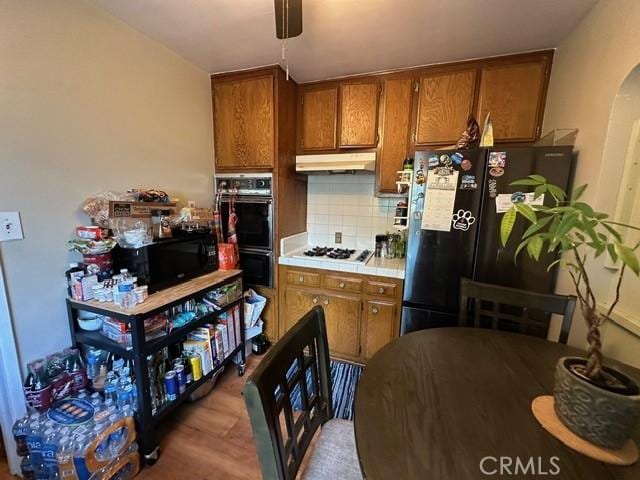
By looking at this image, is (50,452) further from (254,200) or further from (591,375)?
(591,375)

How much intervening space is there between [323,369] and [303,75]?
86.8 inches

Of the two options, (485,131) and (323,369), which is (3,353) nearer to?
(323,369)

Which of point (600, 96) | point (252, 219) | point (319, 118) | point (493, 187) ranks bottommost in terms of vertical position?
point (252, 219)

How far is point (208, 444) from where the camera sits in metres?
1.52

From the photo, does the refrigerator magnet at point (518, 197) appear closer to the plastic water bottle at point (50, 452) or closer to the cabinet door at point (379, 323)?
the cabinet door at point (379, 323)

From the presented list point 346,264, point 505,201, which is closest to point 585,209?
point 505,201

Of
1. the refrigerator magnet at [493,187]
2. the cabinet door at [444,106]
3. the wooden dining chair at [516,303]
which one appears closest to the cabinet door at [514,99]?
the cabinet door at [444,106]

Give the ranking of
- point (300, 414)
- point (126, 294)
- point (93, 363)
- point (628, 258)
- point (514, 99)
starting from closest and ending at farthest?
point (628, 258), point (300, 414), point (126, 294), point (93, 363), point (514, 99)

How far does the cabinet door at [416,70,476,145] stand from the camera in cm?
199

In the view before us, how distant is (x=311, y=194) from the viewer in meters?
2.74

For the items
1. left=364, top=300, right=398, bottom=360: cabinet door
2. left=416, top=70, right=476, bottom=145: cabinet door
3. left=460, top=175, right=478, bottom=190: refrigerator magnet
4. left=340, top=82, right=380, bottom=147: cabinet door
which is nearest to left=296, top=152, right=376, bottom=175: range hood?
left=340, top=82, right=380, bottom=147: cabinet door

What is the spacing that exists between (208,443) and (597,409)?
67.5 inches

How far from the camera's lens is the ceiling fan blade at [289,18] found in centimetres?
106

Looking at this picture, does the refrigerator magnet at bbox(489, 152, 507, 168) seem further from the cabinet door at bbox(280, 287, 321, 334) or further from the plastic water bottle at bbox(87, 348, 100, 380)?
the plastic water bottle at bbox(87, 348, 100, 380)
